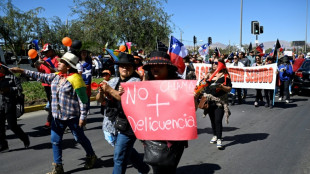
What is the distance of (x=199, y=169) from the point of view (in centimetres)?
480

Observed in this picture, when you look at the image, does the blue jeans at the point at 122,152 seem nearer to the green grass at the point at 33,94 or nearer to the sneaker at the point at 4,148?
the sneaker at the point at 4,148

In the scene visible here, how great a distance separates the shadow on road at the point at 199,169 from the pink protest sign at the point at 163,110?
1.90 meters

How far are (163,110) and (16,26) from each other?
1954 centimetres

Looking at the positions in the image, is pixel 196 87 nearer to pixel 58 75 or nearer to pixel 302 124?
pixel 58 75

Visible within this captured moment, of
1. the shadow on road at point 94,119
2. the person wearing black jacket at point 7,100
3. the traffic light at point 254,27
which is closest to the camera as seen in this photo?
the person wearing black jacket at point 7,100

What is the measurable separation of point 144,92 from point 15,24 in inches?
762

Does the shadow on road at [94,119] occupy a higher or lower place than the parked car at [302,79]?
lower

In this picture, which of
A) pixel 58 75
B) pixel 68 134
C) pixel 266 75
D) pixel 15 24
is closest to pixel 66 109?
pixel 58 75

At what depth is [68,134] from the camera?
715 centimetres

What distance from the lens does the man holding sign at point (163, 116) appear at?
2.96m

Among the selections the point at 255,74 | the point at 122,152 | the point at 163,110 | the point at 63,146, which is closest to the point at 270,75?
the point at 255,74

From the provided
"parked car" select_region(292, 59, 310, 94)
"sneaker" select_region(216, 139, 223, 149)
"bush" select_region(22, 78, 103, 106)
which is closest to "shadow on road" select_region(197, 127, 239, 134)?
"sneaker" select_region(216, 139, 223, 149)

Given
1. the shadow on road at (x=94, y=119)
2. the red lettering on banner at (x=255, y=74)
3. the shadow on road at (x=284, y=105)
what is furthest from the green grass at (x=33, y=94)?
the shadow on road at (x=284, y=105)

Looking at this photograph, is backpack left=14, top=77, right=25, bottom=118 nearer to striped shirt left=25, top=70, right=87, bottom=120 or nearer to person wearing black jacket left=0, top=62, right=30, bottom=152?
person wearing black jacket left=0, top=62, right=30, bottom=152
